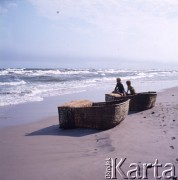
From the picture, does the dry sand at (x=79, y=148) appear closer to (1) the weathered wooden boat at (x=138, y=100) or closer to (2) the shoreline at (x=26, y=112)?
(2) the shoreline at (x=26, y=112)

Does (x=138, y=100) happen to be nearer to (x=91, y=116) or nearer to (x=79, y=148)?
(x=91, y=116)

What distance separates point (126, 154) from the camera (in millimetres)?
5816

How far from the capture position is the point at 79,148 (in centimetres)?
653

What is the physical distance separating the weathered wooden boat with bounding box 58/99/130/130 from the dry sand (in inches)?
9.0

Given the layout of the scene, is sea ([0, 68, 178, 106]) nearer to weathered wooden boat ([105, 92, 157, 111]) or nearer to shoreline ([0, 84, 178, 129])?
shoreline ([0, 84, 178, 129])

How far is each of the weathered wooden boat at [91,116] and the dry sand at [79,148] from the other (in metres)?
0.23

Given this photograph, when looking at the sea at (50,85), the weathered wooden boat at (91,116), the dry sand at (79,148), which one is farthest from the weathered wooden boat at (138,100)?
the sea at (50,85)

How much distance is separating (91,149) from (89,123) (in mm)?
1932

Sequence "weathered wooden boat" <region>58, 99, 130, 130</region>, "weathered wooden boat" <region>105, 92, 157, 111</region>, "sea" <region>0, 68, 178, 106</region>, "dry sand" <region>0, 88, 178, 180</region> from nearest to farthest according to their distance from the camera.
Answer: "dry sand" <region>0, 88, 178, 180</region> → "weathered wooden boat" <region>58, 99, 130, 130</region> → "weathered wooden boat" <region>105, 92, 157, 111</region> → "sea" <region>0, 68, 178, 106</region>

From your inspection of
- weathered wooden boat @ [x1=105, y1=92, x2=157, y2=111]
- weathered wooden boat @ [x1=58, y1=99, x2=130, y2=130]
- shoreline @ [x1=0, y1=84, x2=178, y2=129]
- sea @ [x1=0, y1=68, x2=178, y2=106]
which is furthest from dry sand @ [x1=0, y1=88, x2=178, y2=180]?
sea @ [x1=0, y1=68, x2=178, y2=106]

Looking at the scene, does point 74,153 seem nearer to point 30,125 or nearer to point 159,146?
point 159,146

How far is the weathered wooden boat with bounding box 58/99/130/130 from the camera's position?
27.0ft

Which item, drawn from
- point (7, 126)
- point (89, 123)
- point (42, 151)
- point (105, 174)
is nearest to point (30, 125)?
point (7, 126)

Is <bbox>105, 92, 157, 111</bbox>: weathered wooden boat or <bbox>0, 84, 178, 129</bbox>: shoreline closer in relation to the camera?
<bbox>0, 84, 178, 129</bbox>: shoreline
